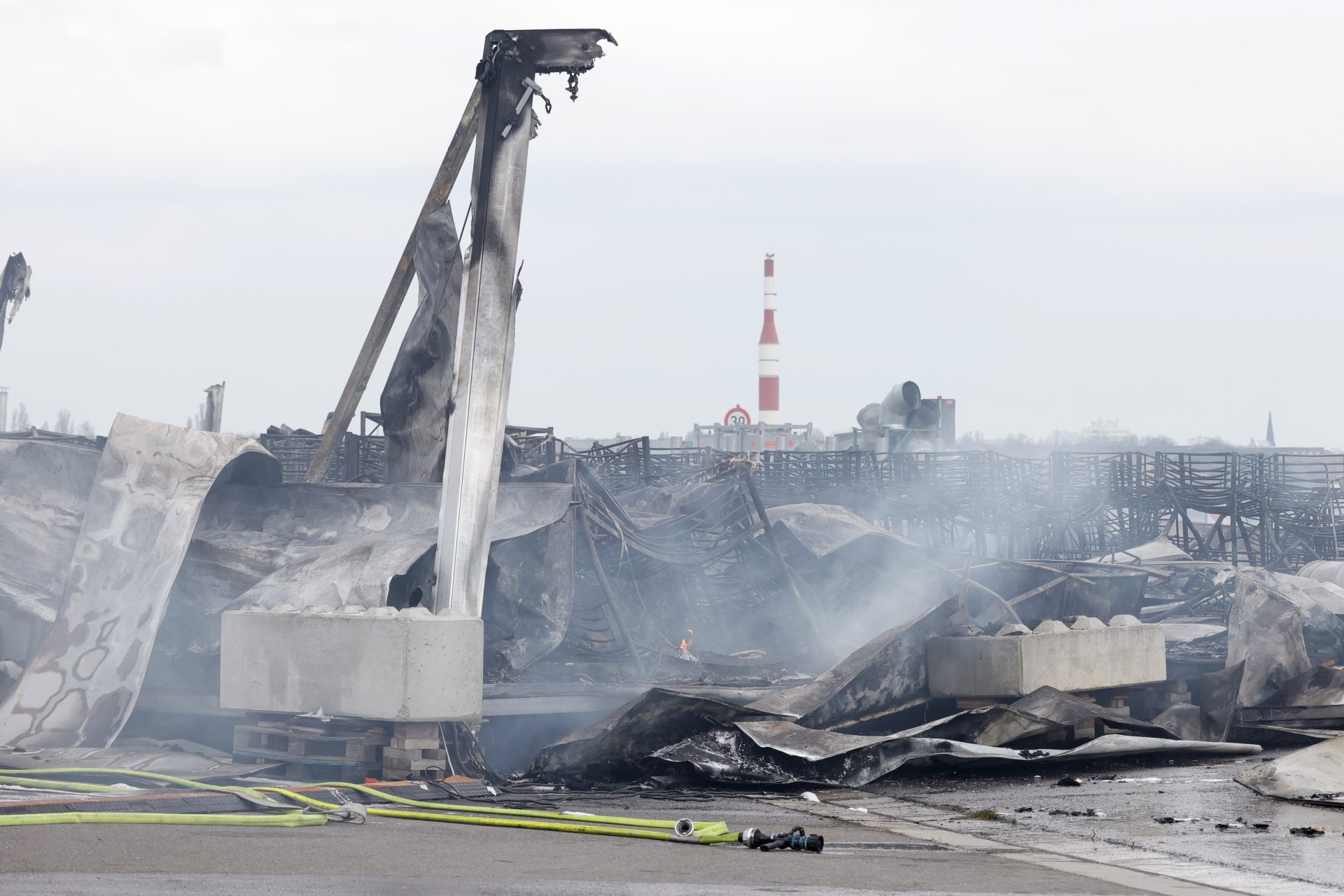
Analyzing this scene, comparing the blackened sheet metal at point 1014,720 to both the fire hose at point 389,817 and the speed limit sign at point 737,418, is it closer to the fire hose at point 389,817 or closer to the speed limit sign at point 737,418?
the fire hose at point 389,817

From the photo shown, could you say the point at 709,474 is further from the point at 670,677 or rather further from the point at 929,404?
the point at 929,404

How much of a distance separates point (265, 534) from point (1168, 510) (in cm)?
1841

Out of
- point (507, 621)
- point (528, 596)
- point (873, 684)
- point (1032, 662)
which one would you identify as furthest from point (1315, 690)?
point (507, 621)

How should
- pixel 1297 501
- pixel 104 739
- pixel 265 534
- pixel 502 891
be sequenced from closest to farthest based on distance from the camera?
pixel 502 891 → pixel 104 739 → pixel 265 534 → pixel 1297 501

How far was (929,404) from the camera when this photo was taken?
109 feet

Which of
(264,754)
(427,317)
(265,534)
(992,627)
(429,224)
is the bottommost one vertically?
(264,754)

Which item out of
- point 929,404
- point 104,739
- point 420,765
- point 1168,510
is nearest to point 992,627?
point 420,765

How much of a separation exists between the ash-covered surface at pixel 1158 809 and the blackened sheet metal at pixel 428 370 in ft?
15.7

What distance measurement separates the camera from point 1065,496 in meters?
25.5

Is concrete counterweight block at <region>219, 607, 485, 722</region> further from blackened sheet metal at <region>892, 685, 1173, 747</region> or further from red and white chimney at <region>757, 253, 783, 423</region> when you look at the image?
red and white chimney at <region>757, 253, 783, 423</region>

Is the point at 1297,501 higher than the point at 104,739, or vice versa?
the point at 1297,501

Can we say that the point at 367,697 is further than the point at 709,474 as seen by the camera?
No

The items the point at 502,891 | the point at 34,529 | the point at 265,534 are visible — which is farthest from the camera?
the point at 265,534

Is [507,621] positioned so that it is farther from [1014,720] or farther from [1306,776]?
[1306,776]
